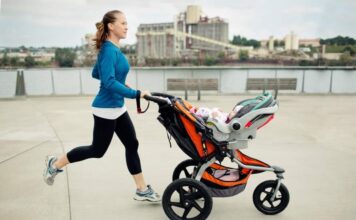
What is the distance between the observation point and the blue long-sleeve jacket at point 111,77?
275cm

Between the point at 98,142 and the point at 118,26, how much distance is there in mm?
1021

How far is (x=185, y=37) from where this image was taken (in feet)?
410

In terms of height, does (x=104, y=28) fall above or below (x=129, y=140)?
above

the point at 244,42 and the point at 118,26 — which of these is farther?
the point at 244,42

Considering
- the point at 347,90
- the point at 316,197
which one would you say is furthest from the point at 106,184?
the point at 347,90

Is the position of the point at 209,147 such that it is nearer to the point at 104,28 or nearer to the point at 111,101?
the point at 111,101

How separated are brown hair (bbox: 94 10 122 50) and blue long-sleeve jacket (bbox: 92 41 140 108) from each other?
66mm

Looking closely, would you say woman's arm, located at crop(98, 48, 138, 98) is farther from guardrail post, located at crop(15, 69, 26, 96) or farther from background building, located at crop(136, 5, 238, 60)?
background building, located at crop(136, 5, 238, 60)

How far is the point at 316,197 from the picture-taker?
3436 mm

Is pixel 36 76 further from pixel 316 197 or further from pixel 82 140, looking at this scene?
pixel 316 197

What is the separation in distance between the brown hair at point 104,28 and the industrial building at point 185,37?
93445mm

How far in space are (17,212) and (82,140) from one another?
8.37 ft

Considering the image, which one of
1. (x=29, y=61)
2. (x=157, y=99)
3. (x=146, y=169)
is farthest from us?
(x=29, y=61)

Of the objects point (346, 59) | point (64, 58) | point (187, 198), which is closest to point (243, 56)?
point (346, 59)
